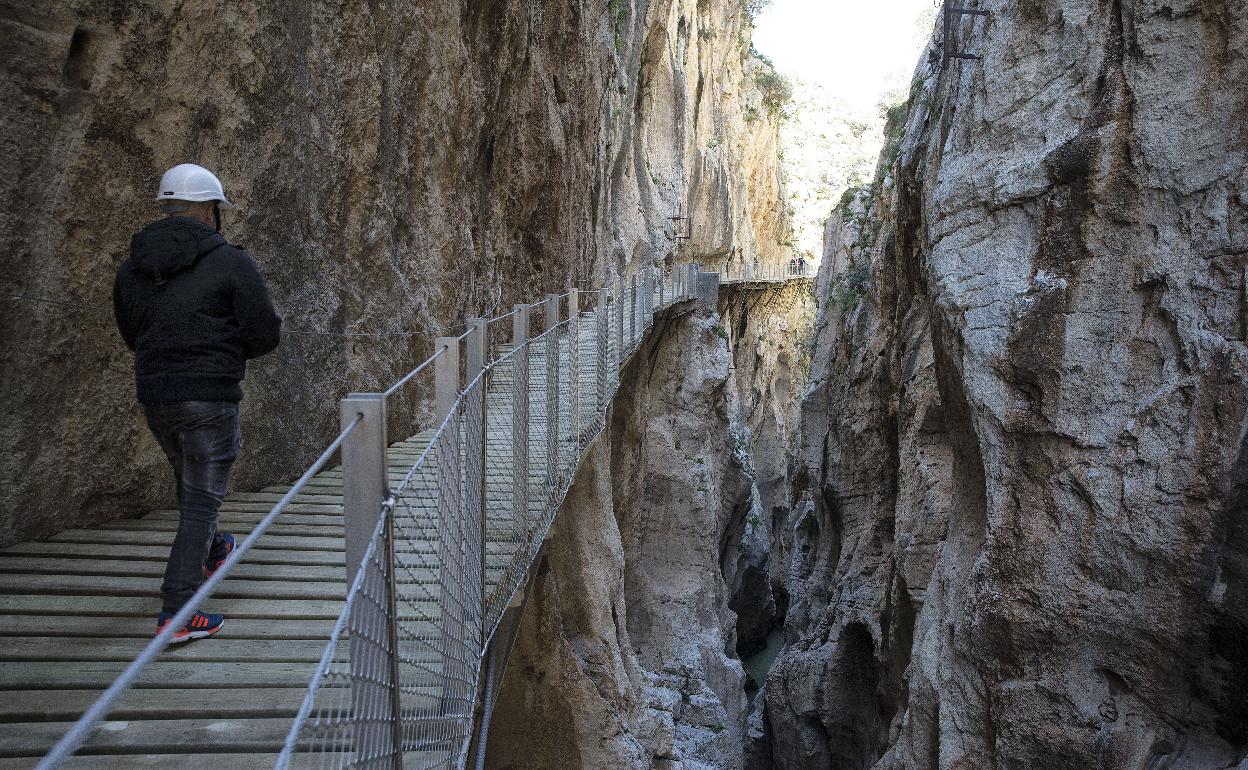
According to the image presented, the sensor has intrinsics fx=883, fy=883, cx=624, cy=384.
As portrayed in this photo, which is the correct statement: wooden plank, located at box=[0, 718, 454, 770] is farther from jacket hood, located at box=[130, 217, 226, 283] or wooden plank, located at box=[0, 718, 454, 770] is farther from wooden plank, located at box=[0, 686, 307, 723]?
jacket hood, located at box=[130, 217, 226, 283]

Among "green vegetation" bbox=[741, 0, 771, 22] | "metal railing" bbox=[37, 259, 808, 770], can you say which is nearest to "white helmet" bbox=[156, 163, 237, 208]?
"metal railing" bbox=[37, 259, 808, 770]

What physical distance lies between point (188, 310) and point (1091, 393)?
6.88 metres

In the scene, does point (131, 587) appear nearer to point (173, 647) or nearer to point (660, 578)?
point (173, 647)

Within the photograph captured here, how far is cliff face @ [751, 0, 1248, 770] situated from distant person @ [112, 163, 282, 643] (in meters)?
6.47

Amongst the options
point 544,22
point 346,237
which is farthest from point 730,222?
point 346,237

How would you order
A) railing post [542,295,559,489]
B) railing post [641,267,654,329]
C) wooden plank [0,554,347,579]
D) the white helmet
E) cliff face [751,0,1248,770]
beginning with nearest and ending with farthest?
the white helmet → wooden plank [0,554,347,579] → railing post [542,295,559,489] → cliff face [751,0,1248,770] → railing post [641,267,654,329]

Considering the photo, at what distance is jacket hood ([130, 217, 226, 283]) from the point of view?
127 inches

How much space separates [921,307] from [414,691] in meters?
10.7

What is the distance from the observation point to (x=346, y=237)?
6410mm

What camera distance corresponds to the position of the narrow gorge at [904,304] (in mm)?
4379

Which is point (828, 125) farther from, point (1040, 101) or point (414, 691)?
point (414, 691)

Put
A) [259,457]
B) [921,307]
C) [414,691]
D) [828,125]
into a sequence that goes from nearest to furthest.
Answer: [414,691]
[259,457]
[921,307]
[828,125]

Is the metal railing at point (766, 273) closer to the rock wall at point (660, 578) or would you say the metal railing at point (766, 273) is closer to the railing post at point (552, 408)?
the rock wall at point (660, 578)

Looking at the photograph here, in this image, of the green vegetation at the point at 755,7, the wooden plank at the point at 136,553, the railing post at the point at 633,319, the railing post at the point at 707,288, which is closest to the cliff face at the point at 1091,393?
the railing post at the point at 633,319
